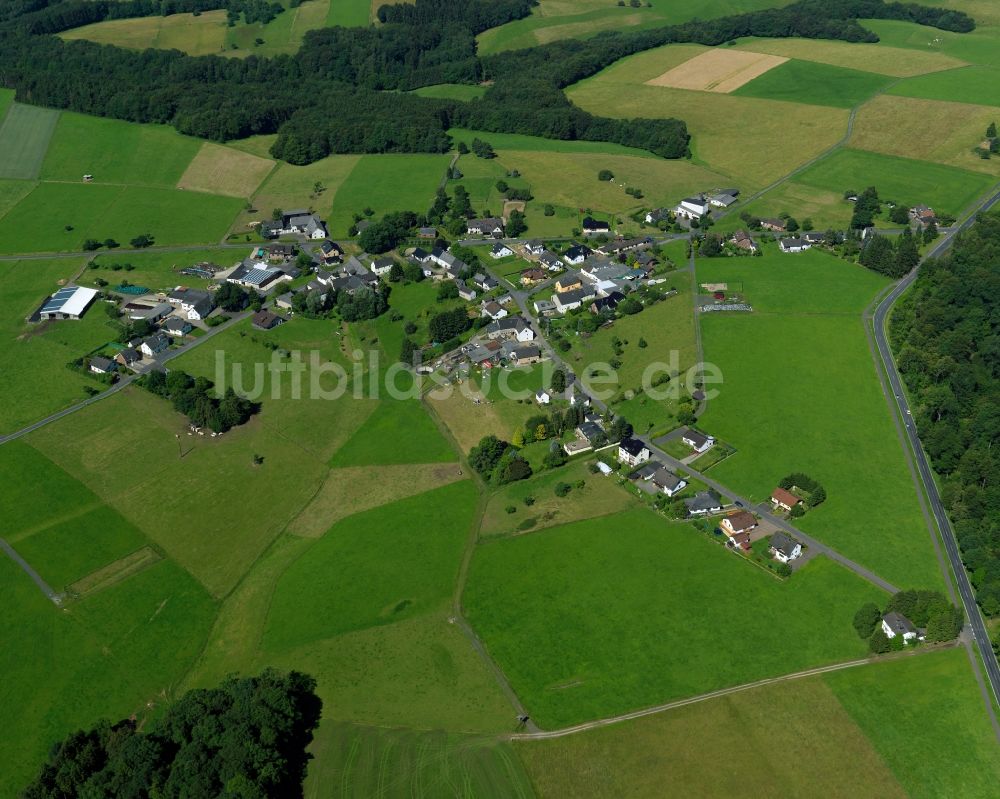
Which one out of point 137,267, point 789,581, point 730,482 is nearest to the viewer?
point 789,581

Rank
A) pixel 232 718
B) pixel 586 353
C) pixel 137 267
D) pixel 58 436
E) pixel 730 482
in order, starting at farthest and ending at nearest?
pixel 137 267, pixel 586 353, pixel 58 436, pixel 730 482, pixel 232 718

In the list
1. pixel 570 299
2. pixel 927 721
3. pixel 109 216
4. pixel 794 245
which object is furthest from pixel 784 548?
pixel 109 216

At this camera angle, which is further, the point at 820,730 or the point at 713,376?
the point at 713,376

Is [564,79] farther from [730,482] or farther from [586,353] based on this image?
[730,482]

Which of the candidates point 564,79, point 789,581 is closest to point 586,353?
point 789,581

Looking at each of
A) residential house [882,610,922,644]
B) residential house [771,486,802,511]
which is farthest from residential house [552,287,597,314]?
residential house [882,610,922,644]
